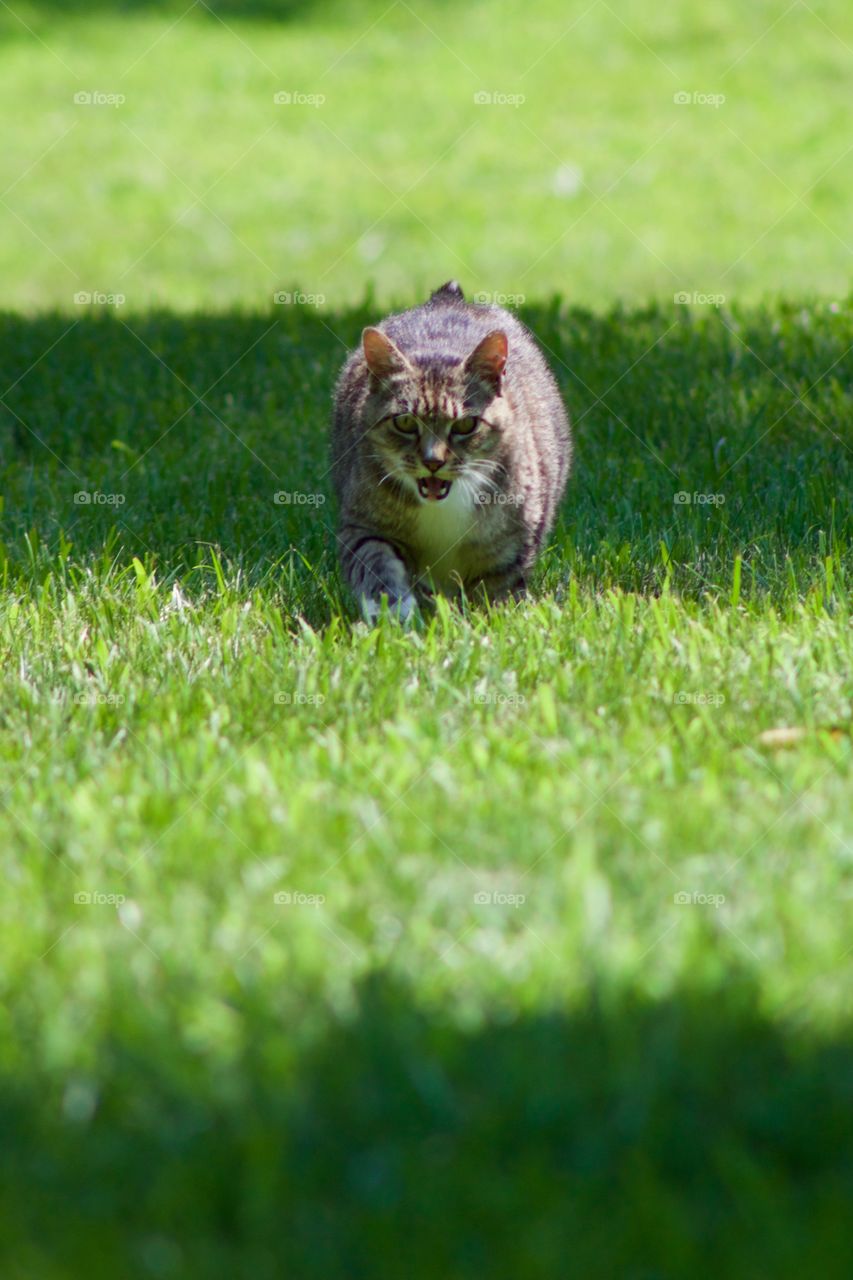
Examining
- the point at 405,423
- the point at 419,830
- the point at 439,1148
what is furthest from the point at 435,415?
the point at 439,1148

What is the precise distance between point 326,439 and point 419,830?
3476mm

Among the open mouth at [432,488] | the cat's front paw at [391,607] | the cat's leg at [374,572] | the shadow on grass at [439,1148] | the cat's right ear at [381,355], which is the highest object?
the cat's right ear at [381,355]

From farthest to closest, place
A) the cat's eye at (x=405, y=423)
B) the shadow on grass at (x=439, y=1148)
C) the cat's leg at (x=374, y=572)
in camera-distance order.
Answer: the cat's eye at (x=405, y=423) < the cat's leg at (x=374, y=572) < the shadow on grass at (x=439, y=1148)

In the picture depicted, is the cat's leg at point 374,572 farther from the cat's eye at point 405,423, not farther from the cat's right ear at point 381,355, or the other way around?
the cat's right ear at point 381,355

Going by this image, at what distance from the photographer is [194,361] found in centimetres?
704

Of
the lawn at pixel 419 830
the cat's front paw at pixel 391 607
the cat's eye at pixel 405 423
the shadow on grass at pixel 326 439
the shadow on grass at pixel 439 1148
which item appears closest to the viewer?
the shadow on grass at pixel 439 1148

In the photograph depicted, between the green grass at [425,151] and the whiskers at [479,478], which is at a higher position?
the green grass at [425,151]

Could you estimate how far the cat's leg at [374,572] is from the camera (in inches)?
179

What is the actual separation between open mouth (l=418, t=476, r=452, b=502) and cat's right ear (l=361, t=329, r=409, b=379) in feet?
1.23

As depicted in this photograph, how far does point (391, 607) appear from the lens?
4523mm

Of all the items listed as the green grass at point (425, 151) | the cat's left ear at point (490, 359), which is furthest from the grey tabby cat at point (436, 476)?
the green grass at point (425, 151)

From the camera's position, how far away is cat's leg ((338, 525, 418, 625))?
14.9 ft

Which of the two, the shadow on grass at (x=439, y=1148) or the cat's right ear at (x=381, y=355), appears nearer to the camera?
the shadow on grass at (x=439, y=1148)

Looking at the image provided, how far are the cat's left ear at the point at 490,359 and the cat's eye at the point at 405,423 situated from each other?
0.24m
